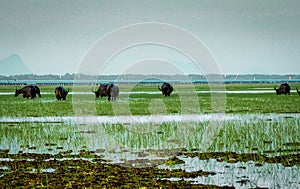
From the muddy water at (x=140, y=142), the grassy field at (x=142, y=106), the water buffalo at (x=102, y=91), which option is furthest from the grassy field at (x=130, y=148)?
the water buffalo at (x=102, y=91)

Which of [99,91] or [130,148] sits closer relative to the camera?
[130,148]

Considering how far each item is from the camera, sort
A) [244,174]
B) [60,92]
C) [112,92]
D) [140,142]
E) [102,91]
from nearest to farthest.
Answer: [244,174], [140,142], [112,92], [60,92], [102,91]

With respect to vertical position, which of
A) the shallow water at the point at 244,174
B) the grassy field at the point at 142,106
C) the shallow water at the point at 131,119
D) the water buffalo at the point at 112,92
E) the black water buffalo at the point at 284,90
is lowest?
the shallow water at the point at 244,174

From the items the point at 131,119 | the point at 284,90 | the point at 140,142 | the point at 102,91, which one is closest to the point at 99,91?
the point at 102,91

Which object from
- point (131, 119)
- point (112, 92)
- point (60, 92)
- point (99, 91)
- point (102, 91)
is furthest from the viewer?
point (99, 91)

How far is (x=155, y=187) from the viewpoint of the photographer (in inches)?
321

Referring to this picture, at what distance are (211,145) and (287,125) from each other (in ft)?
16.5

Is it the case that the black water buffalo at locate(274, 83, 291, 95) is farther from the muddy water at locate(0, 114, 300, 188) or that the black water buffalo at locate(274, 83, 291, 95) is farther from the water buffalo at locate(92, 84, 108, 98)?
the muddy water at locate(0, 114, 300, 188)

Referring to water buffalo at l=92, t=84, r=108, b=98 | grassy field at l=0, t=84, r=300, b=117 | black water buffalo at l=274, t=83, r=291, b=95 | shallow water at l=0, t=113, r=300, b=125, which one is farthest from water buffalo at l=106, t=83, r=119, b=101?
black water buffalo at l=274, t=83, r=291, b=95

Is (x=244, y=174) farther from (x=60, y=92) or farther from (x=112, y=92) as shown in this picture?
(x=60, y=92)

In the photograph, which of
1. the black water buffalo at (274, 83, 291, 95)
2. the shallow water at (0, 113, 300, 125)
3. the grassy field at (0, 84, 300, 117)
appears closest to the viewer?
the shallow water at (0, 113, 300, 125)

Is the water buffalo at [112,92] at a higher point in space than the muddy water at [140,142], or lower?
higher

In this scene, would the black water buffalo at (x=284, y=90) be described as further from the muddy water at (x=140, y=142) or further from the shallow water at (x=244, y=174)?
the shallow water at (x=244, y=174)

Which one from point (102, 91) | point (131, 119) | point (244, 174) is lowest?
point (244, 174)
